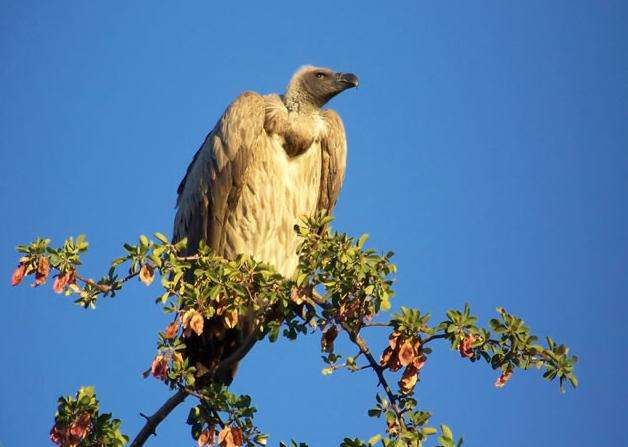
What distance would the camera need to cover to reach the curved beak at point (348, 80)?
1065 cm

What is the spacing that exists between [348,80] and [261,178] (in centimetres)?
140

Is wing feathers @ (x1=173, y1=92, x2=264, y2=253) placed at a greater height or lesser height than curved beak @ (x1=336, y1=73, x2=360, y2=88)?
lesser

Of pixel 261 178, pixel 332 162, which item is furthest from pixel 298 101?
pixel 261 178

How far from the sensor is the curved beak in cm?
1065

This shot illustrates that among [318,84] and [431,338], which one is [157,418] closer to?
[431,338]

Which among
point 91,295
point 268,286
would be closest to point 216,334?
point 268,286

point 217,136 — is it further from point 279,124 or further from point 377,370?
point 377,370

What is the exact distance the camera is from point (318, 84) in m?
10.6

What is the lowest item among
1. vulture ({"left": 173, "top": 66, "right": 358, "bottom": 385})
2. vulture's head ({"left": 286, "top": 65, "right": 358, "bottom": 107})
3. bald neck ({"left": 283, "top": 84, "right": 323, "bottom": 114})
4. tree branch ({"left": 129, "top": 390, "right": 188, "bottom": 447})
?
tree branch ({"left": 129, "top": 390, "right": 188, "bottom": 447})

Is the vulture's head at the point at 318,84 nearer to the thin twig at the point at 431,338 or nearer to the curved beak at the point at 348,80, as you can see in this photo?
the curved beak at the point at 348,80

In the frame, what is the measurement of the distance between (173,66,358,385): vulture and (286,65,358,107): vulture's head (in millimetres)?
222

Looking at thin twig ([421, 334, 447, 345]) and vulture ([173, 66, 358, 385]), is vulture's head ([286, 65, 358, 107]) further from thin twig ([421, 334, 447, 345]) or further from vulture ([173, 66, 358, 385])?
thin twig ([421, 334, 447, 345])

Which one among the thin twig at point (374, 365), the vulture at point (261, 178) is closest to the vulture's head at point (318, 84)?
the vulture at point (261, 178)

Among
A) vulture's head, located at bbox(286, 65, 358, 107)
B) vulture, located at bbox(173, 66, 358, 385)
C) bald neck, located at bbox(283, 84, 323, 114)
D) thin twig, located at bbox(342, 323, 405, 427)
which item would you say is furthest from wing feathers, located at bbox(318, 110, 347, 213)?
thin twig, located at bbox(342, 323, 405, 427)
